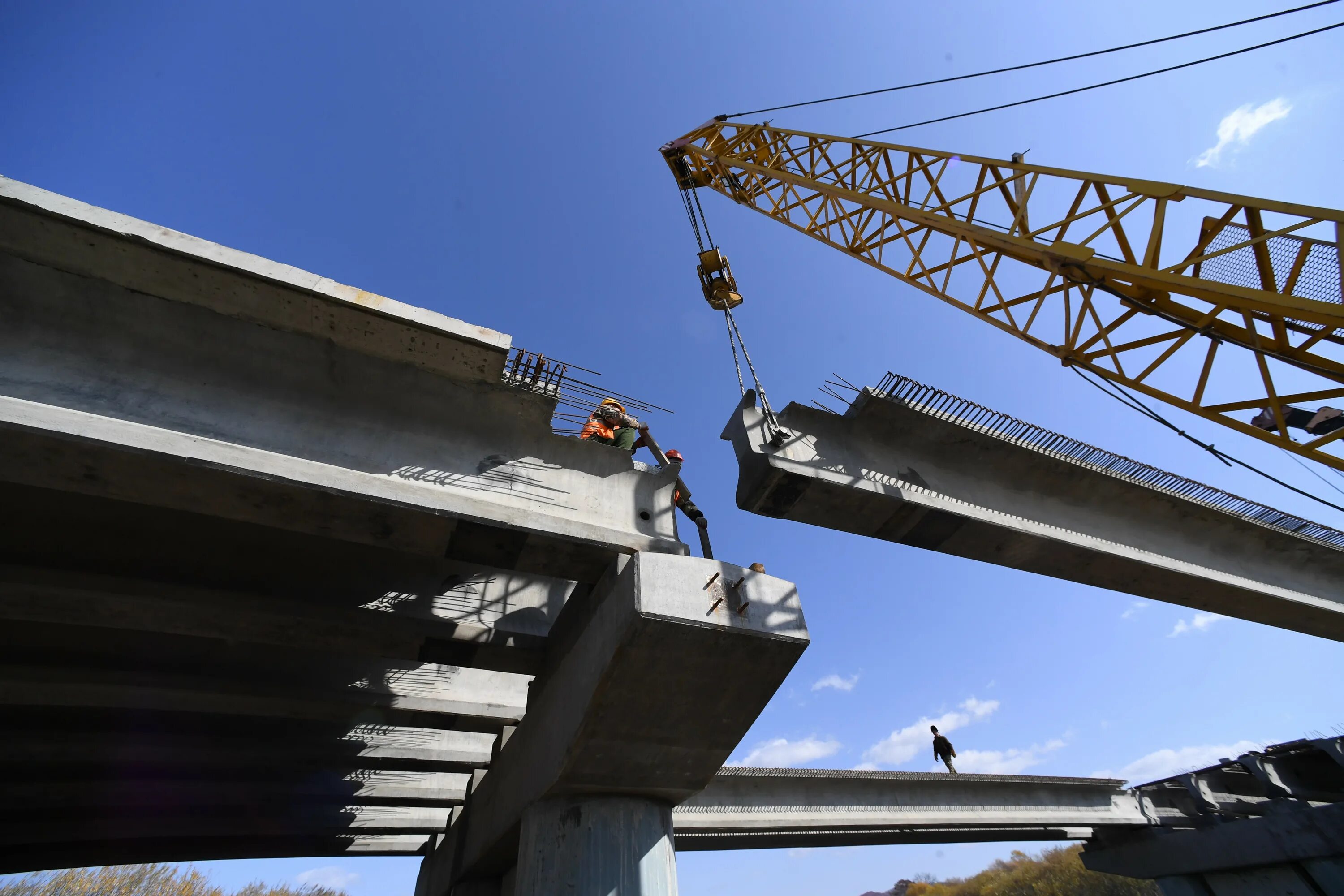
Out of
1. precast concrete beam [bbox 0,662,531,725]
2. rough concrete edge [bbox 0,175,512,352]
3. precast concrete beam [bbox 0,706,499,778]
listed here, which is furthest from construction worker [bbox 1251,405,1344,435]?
precast concrete beam [bbox 0,706,499,778]

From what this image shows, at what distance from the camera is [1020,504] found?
809 centimetres

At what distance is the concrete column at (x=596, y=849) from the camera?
16.3 feet

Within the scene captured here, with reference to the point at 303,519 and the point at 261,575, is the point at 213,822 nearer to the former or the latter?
the point at 261,575

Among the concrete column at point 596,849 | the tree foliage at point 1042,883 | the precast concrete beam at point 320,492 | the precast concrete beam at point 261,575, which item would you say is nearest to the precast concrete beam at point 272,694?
the precast concrete beam at point 261,575

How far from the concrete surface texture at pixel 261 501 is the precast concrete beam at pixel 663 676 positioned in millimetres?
365

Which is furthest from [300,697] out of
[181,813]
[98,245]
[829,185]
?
[829,185]

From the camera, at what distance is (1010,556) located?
8180 mm

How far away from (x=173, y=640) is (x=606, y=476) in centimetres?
620

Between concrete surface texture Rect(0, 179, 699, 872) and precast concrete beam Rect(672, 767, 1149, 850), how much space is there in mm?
4912

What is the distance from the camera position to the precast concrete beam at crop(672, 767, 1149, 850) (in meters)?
11.3

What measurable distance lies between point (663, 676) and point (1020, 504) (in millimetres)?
5979

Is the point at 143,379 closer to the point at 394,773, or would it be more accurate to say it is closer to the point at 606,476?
the point at 606,476

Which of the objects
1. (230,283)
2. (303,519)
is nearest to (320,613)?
(303,519)

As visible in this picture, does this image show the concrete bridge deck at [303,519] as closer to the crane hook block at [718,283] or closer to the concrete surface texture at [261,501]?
the concrete surface texture at [261,501]
